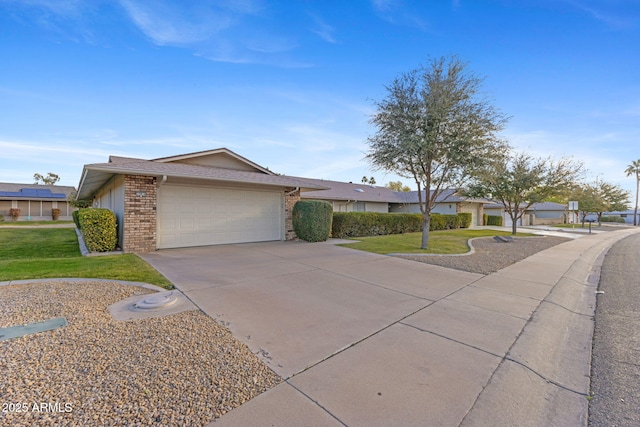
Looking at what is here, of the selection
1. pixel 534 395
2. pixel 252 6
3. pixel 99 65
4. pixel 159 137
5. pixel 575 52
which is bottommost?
pixel 534 395

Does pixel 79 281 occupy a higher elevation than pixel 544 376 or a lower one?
higher

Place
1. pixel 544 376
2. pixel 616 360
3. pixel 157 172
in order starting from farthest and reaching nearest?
pixel 157 172 → pixel 616 360 → pixel 544 376

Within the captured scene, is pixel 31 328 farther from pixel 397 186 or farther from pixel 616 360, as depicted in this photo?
pixel 397 186

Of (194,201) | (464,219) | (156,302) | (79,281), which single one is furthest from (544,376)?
(464,219)

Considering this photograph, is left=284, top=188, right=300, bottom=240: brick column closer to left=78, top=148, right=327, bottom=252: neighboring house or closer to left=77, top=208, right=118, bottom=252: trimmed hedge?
left=78, top=148, right=327, bottom=252: neighboring house

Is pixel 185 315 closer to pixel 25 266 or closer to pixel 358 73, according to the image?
pixel 25 266

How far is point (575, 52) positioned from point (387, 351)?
519 inches

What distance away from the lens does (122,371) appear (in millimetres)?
2473

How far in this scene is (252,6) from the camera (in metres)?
8.98

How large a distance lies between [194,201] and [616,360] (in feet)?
36.9

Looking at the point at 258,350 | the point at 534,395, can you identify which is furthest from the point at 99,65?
the point at 534,395

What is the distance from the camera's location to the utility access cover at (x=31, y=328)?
309 centimetres

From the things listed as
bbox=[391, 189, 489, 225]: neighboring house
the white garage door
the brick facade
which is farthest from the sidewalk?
bbox=[391, 189, 489, 225]: neighboring house

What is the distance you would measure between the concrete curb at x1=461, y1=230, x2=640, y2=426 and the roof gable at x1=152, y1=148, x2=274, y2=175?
12.2 metres
